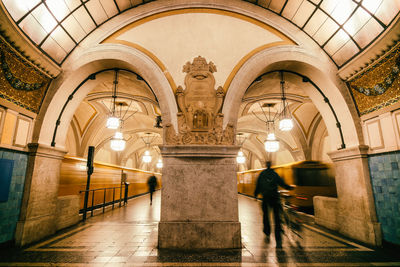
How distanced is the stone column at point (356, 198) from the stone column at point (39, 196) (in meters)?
7.16

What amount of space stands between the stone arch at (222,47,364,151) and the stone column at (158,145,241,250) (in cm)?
106

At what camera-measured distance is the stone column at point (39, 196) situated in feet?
13.1

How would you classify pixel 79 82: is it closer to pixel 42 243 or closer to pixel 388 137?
pixel 42 243

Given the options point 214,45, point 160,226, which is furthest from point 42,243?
point 214,45

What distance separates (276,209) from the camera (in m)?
3.84

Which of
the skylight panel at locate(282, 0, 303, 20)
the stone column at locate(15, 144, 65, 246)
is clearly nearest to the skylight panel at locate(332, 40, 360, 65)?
the skylight panel at locate(282, 0, 303, 20)

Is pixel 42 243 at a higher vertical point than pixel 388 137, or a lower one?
lower

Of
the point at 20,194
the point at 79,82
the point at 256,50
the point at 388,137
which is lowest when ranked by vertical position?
the point at 20,194

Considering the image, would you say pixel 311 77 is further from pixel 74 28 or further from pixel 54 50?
pixel 54 50

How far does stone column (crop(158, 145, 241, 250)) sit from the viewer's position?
12.6ft

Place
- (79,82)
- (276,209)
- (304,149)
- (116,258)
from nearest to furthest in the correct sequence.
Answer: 1. (116,258)
2. (276,209)
3. (79,82)
4. (304,149)

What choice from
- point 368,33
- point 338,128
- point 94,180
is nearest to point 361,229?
point 338,128

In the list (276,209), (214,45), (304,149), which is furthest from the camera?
(304,149)

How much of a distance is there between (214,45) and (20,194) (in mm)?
5524
